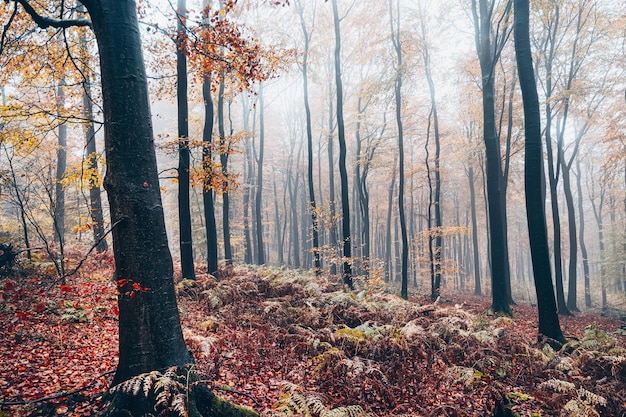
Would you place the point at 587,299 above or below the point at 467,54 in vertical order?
below

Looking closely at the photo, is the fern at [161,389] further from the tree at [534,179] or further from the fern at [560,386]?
the tree at [534,179]

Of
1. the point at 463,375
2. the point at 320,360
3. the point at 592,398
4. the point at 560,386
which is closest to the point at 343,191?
the point at 320,360

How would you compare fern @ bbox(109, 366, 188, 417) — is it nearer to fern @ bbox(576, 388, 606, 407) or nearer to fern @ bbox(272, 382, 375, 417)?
fern @ bbox(272, 382, 375, 417)

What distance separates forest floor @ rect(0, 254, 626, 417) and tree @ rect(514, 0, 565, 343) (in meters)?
0.94

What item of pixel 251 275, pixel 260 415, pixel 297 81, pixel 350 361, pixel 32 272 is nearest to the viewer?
pixel 260 415

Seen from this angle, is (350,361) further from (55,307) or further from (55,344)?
(55,307)

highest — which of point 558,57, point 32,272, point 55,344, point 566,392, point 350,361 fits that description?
point 558,57

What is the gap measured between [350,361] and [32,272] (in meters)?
8.79

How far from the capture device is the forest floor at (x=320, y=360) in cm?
425

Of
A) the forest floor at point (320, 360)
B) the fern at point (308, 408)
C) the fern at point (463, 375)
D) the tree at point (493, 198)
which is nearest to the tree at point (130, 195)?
the forest floor at point (320, 360)

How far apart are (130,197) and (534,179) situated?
27.9 ft

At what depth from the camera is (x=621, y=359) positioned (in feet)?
18.4

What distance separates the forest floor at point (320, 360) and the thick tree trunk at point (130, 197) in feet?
2.39

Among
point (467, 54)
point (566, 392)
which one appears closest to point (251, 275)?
point (566, 392)
